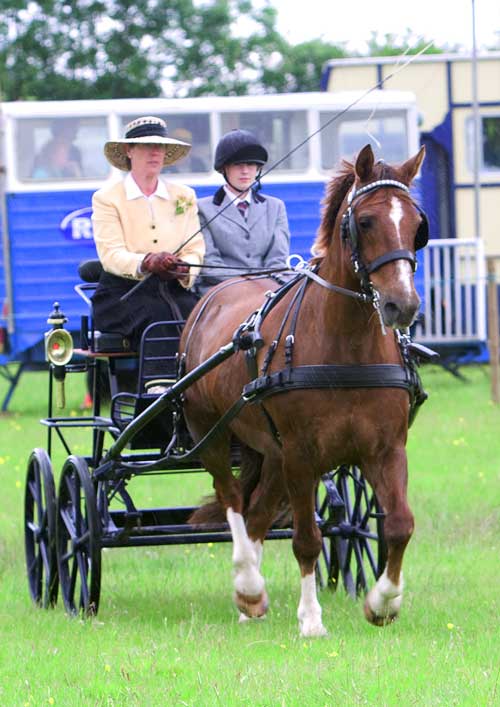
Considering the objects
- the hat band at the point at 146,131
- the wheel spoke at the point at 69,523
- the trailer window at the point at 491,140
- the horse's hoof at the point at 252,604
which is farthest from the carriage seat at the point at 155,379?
the trailer window at the point at 491,140

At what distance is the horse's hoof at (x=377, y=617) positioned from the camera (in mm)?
6348

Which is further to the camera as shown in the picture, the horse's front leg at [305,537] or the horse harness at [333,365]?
the horse's front leg at [305,537]

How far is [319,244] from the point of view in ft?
21.5

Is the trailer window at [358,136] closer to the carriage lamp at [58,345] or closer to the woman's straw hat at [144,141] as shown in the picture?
the woman's straw hat at [144,141]

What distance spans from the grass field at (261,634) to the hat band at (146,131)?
8.07ft

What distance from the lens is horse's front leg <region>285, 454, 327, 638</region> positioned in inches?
253

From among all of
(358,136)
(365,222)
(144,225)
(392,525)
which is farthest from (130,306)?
(358,136)

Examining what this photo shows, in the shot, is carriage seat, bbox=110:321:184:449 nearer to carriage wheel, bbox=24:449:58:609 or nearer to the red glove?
the red glove

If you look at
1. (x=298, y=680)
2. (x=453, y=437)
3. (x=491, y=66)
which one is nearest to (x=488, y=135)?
(x=491, y=66)

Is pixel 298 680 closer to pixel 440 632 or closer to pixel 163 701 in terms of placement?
pixel 163 701

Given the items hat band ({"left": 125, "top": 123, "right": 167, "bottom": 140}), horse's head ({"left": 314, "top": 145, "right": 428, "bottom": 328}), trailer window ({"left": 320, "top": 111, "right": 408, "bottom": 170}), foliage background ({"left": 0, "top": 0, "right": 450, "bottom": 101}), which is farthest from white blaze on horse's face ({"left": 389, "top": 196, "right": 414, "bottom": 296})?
foliage background ({"left": 0, "top": 0, "right": 450, "bottom": 101})

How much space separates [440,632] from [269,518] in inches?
49.4

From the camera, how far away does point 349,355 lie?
6.23 meters

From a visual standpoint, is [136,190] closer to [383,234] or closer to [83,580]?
[83,580]
